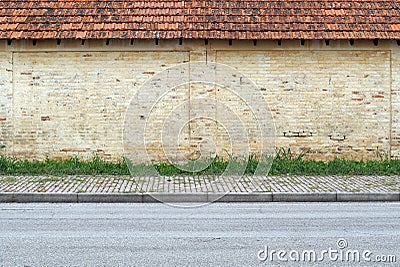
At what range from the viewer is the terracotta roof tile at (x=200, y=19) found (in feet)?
45.7

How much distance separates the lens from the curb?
10.5m

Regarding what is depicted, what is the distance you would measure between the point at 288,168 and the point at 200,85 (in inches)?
127

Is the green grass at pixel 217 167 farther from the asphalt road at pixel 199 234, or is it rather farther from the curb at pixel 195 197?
the asphalt road at pixel 199 234

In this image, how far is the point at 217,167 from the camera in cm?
1371

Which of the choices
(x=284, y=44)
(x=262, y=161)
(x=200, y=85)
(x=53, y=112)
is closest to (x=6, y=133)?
(x=53, y=112)

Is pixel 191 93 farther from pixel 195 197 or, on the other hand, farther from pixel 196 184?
pixel 195 197

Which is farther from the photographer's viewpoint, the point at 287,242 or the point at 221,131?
the point at 221,131

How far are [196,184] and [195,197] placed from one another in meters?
1.09

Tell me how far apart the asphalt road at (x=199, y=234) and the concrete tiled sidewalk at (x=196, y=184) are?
0.71 m

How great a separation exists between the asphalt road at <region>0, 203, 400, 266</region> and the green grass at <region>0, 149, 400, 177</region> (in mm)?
2968

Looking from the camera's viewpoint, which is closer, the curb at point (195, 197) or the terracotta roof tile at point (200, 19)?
the curb at point (195, 197)

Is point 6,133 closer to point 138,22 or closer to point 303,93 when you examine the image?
point 138,22

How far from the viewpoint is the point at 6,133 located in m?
14.6

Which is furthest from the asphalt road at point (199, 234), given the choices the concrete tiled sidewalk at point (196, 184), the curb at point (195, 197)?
the concrete tiled sidewalk at point (196, 184)
